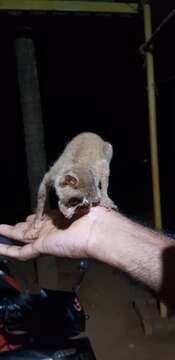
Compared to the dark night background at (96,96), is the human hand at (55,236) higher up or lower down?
lower down

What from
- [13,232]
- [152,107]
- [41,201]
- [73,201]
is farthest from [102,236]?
[152,107]

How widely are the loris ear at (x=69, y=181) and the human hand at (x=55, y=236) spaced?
0.19 m

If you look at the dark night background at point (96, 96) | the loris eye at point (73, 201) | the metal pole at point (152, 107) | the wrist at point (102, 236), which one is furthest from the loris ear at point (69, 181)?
the dark night background at point (96, 96)

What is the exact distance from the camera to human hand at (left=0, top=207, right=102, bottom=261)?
1.84m

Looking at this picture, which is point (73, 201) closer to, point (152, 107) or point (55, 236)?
point (55, 236)

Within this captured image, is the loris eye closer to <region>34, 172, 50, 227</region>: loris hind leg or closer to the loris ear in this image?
the loris ear

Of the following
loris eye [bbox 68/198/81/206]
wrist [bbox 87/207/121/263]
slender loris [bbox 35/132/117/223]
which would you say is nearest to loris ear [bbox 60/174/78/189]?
slender loris [bbox 35/132/117/223]

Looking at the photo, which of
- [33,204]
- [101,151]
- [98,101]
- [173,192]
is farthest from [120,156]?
[101,151]

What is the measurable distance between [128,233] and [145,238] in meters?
0.09

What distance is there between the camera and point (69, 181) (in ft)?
7.29

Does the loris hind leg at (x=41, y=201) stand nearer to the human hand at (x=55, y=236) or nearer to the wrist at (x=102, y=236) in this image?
the human hand at (x=55, y=236)

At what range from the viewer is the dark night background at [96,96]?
171 inches

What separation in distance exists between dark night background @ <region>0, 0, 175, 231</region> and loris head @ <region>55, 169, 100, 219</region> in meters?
2.06

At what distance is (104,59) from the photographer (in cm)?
636
